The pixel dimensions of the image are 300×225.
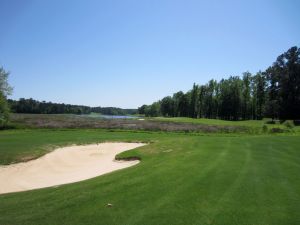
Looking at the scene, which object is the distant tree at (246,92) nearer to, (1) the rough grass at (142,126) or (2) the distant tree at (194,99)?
(2) the distant tree at (194,99)

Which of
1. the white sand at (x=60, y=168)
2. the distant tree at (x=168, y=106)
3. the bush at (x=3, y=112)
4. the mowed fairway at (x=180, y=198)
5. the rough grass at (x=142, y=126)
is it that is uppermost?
the distant tree at (x=168, y=106)

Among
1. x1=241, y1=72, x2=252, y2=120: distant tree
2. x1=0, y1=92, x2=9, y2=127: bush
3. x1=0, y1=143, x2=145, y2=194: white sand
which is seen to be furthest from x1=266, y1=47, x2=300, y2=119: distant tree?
x1=0, y1=92, x2=9, y2=127: bush

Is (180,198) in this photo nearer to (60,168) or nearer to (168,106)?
(60,168)

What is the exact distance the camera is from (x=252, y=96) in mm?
82750

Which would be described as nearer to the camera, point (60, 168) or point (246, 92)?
point (60, 168)

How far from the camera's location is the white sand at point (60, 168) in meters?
12.5

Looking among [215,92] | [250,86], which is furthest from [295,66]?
[215,92]

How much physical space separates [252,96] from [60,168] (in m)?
78.1

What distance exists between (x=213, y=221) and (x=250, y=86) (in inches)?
3313

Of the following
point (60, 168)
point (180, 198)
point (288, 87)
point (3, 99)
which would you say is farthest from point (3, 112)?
point (288, 87)

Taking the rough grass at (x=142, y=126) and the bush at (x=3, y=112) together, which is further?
the bush at (x=3, y=112)

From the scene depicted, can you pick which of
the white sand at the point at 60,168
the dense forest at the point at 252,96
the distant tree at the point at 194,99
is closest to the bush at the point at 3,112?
the white sand at the point at 60,168

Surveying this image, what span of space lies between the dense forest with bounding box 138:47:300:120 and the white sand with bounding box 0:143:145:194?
51.6 metres

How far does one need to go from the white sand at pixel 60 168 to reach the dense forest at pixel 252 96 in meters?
51.6
